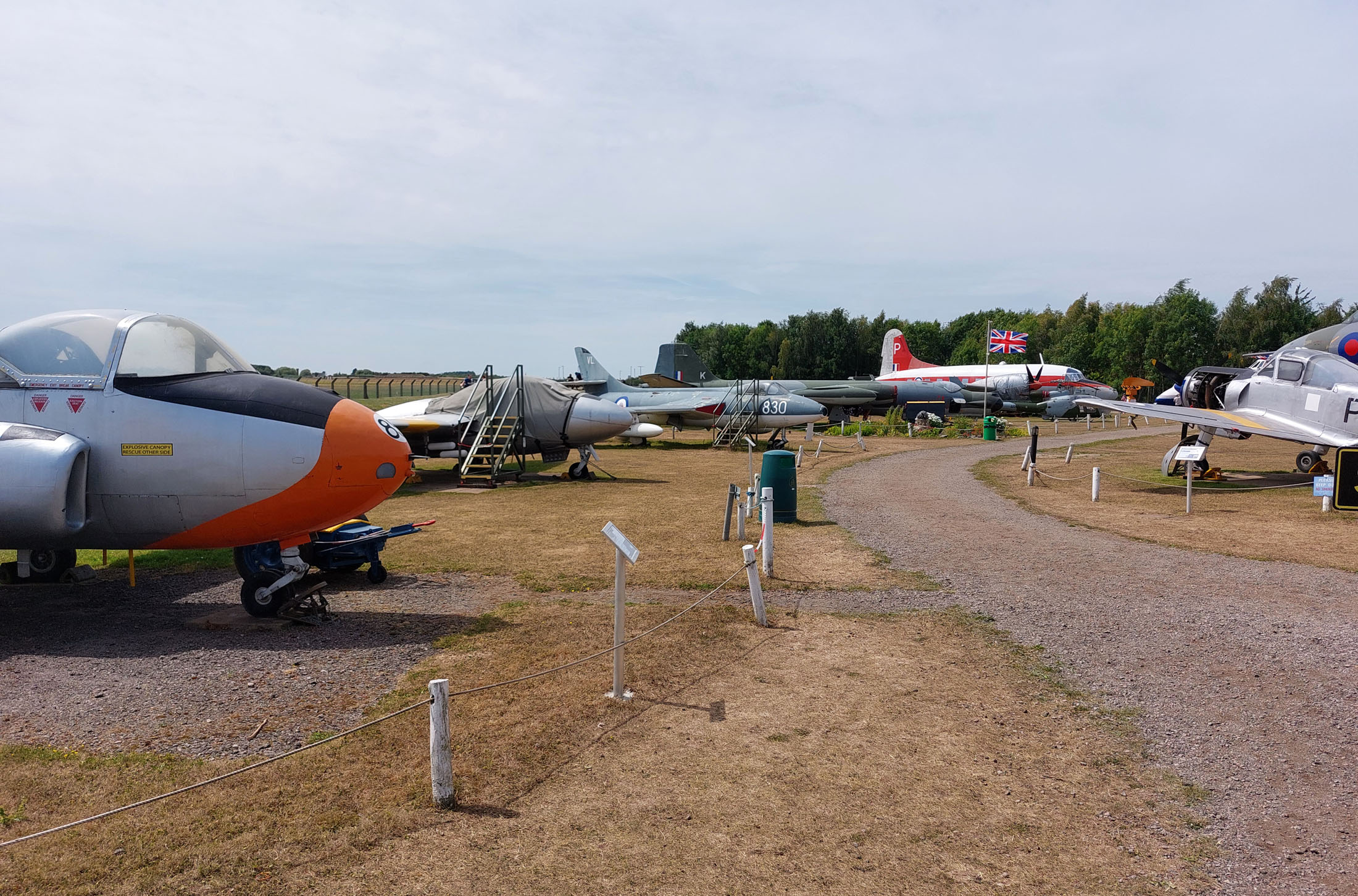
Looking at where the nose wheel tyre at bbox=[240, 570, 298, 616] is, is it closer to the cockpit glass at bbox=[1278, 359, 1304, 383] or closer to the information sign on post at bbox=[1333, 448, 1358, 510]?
the information sign on post at bbox=[1333, 448, 1358, 510]

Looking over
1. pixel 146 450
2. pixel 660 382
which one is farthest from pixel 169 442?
pixel 660 382

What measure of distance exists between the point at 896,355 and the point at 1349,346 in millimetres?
40866

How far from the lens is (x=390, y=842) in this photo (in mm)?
4082

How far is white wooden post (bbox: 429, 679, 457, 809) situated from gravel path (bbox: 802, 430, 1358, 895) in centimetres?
389

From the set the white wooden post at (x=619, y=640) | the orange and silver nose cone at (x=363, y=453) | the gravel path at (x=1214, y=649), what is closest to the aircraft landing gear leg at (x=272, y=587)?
the orange and silver nose cone at (x=363, y=453)

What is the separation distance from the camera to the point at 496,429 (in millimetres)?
20031

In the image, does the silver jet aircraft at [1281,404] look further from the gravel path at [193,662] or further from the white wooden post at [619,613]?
the gravel path at [193,662]

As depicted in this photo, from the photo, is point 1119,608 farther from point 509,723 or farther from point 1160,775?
point 509,723

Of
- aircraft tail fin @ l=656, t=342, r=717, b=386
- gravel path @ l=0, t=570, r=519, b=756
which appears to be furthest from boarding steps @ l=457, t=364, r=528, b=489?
aircraft tail fin @ l=656, t=342, r=717, b=386

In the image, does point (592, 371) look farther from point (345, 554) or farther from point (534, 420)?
point (345, 554)

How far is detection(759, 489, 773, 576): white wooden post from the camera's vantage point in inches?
382

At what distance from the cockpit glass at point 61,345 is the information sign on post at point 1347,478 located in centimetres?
1725

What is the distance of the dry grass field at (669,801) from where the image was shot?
3.86 metres

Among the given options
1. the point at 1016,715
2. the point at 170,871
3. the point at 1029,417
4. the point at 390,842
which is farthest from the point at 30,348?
the point at 1029,417
